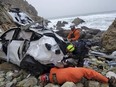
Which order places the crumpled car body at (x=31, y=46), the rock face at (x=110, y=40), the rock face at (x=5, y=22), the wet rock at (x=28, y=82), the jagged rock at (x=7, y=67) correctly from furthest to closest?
the rock face at (x=5, y=22) < the rock face at (x=110, y=40) < the jagged rock at (x=7, y=67) < the crumpled car body at (x=31, y=46) < the wet rock at (x=28, y=82)

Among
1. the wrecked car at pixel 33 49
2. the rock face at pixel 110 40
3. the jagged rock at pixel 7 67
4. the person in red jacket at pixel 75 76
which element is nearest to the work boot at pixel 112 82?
the person in red jacket at pixel 75 76

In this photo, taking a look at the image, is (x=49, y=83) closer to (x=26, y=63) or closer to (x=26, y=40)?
(x=26, y=63)

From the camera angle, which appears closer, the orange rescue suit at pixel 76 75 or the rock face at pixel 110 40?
the orange rescue suit at pixel 76 75

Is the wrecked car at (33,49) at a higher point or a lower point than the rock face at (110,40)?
higher

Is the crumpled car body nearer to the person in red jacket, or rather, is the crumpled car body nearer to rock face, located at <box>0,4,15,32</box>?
the person in red jacket

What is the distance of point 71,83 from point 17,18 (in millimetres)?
6733

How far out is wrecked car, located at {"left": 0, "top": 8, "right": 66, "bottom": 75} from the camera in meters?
6.07

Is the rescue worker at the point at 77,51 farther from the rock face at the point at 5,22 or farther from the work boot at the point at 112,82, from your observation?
the rock face at the point at 5,22

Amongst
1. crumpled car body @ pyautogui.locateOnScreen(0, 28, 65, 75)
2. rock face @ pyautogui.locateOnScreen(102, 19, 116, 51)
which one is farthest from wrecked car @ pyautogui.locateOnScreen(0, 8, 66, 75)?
rock face @ pyautogui.locateOnScreen(102, 19, 116, 51)

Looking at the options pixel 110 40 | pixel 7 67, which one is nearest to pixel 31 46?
pixel 7 67

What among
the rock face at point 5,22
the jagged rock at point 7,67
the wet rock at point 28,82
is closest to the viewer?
the wet rock at point 28,82

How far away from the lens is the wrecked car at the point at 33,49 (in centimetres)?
607

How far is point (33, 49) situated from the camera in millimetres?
6379

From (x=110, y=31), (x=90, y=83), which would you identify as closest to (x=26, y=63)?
(x=90, y=83)
